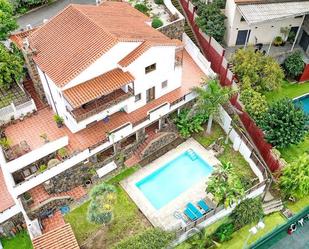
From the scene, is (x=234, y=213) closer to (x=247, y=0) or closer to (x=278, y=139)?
(x=278, y=139)

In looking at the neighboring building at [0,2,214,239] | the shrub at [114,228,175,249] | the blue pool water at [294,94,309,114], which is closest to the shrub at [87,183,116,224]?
the shrub at [114,228,175,249]

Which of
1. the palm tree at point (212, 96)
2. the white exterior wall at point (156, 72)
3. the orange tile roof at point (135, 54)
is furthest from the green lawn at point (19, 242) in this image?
the palm tree at point (212, 96)

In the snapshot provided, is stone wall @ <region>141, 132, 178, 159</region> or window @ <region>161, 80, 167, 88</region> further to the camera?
window @ <region>161, 80, 167, 88</region>

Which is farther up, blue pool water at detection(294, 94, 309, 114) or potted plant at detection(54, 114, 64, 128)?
potted plant at detection(54, 114, 64, 128)

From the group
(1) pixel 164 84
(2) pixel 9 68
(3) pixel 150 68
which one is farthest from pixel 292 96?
(2) pixel 9 68

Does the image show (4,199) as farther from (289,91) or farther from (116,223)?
(289,91)

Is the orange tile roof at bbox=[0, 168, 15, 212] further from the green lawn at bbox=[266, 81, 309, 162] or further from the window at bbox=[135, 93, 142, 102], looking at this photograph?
the green lawn at bbox=[266, 81, 309, 162]
